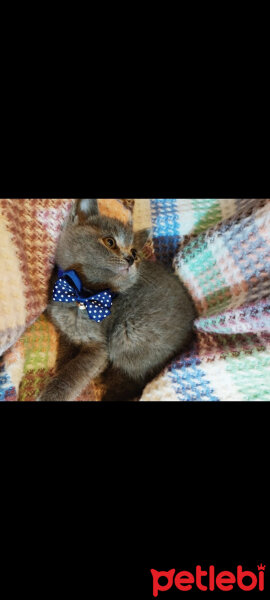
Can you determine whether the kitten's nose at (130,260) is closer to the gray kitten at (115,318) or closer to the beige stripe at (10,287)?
the gray kitten at (115,318)

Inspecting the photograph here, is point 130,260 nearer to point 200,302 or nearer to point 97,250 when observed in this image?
point 97,250

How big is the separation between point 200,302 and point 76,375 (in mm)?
517

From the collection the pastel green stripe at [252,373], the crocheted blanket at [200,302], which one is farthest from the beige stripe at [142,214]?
the pastel green stripe at [252,373]

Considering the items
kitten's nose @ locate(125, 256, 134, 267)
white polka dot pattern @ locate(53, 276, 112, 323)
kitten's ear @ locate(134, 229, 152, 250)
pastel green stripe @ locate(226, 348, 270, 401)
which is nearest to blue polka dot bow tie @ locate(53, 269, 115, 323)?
white polka dot pattern @ locate(53, 276, 112, 323)

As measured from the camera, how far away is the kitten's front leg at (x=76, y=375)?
3.60ft

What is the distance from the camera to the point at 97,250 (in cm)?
110

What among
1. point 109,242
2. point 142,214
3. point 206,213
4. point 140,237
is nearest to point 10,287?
point 109,242

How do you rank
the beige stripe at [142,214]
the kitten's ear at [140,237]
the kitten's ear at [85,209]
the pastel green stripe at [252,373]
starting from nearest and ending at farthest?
1. the pastel green stripe at [252,373]
2. the kitten's ear at [85,209]
3. the kitten's ear at [140,237]
4. the beige stripe at [142,214]

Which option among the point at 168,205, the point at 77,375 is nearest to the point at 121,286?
the point at 77,375

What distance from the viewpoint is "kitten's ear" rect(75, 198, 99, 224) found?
1.17m

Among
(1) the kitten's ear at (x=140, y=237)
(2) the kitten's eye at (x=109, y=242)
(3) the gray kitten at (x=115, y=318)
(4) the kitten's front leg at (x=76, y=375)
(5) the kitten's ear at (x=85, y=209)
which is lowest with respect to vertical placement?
(4) the kitten's front leg at (x=76, y=375)

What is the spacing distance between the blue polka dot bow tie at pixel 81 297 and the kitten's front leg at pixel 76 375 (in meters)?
0.12

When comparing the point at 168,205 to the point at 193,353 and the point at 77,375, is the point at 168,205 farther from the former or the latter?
the point at 77,375

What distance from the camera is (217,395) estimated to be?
3.67ft
